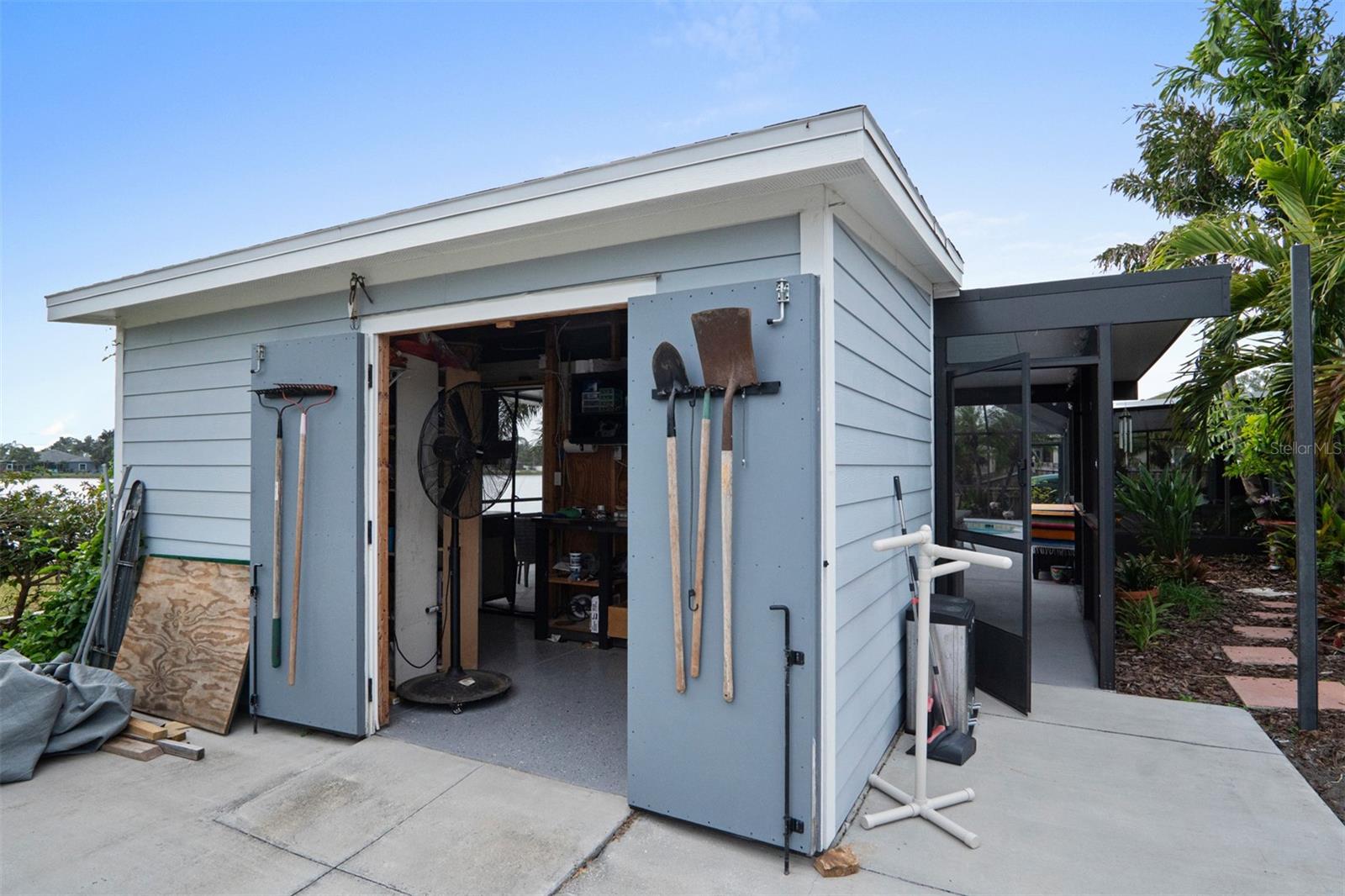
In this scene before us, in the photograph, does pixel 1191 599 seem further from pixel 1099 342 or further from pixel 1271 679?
pixel 1099 342

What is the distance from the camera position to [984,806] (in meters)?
2.50

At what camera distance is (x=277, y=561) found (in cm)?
322

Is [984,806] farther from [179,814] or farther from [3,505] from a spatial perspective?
[3,505]

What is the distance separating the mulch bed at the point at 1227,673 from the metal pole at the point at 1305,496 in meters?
0.15

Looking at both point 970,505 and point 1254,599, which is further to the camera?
point 1254,599

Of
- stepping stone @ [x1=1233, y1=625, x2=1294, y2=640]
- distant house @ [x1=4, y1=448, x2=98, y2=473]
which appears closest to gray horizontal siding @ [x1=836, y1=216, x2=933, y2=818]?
stepping stone @ [x1=1233, y1=625, x2=1294, y2=640]

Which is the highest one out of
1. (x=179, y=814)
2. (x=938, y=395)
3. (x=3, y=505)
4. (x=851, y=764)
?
(x=938, y=395)

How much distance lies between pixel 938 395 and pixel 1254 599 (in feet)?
14.6

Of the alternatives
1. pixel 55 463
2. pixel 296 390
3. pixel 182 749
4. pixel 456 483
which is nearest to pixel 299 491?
pixel 296 390

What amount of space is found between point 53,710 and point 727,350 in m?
3.35

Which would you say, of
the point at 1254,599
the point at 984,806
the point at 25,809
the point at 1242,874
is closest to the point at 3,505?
the point at 25,809

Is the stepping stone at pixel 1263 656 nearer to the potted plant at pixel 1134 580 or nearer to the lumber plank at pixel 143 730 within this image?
the potted plant at pixel 1134 580

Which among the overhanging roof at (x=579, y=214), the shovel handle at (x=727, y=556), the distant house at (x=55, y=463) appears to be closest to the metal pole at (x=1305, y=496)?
the overhanging roof at (x=579, y=214)

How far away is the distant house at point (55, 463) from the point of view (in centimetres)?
496
